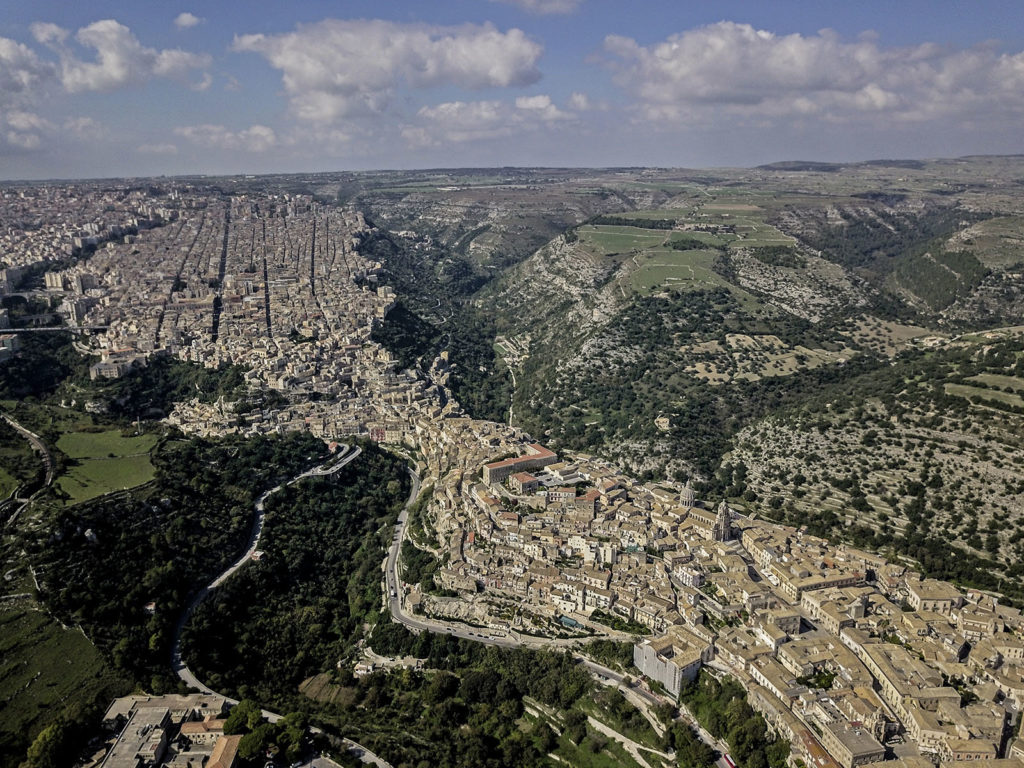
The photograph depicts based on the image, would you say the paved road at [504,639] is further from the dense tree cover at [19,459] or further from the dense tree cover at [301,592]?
the dense tree cover at [19,459]

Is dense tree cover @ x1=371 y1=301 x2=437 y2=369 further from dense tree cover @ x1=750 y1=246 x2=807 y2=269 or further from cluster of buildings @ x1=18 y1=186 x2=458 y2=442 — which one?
dense tree cover @ x1=750 y1=246 x2=807 y2=269

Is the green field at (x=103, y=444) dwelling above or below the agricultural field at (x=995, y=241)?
below

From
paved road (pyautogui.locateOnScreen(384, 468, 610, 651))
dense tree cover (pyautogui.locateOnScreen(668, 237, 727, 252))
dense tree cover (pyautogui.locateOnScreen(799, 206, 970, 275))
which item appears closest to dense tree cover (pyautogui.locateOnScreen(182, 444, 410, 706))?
paved road (pyautogui.locateOnScreen(384, 468, 610, 651))

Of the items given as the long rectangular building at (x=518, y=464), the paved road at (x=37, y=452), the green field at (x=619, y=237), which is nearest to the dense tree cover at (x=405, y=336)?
the long rectangular building at (x=518, y=464)

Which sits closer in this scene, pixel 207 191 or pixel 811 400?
pixel 811 400

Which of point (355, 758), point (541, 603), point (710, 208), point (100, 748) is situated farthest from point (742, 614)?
point (710, 208)

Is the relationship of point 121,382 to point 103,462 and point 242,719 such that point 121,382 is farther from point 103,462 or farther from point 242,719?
point 242,719

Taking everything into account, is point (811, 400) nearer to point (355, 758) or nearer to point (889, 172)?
point (355, 758)
